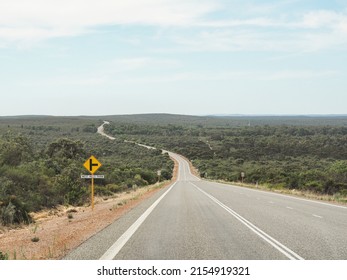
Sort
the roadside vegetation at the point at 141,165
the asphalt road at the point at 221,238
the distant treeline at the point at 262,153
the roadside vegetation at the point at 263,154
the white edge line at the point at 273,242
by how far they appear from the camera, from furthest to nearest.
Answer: the distant treeline at the point at 262,153, the roadside vegetation at the point at 263,154, the roadside vegetation at the point at 141,165, the asphalt road at the point at 221,238, the white edge line at the point at 273,242

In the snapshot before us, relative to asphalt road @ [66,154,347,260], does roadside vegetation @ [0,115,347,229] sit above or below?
below

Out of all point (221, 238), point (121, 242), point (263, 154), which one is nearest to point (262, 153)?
point (263, 154)

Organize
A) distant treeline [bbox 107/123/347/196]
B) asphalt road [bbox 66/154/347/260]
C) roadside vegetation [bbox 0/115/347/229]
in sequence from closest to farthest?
asphalt road [bbox 66/154/347/260]
roadside vegetation [bbox 0/115/347/229]
distant treeline [bbox 107/123/347/196]

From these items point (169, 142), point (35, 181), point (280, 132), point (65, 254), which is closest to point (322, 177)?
point (35, 181)

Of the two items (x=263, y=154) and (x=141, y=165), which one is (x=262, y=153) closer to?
(x=263, y=154)

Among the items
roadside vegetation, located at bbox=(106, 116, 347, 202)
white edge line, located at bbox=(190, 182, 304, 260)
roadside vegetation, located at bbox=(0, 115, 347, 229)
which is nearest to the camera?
white edge line, located at bbox=(190, 182, 304, 260)

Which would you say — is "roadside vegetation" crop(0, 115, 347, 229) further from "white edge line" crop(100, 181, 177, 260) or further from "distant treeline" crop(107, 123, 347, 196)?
"white edge line" crop(100, 181, 177, 260)

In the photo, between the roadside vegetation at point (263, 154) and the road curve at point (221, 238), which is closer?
the road curve at point (221, 238)

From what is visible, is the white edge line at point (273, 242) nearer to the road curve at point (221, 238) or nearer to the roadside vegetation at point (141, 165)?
the road curve at point (221, 238)

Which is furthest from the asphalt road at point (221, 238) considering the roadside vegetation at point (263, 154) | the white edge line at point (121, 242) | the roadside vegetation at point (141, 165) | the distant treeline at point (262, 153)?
the distant treeline at point (262, 153)

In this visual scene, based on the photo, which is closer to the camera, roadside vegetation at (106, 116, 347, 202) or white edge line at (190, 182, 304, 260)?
white edge line at (190, 182, 304, 260)

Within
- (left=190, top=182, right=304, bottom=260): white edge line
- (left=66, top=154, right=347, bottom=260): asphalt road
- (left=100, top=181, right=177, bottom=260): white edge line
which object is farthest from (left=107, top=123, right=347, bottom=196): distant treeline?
(left=100, top=181, right=177, bottom=260): white edge line

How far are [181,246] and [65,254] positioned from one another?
2.37 m

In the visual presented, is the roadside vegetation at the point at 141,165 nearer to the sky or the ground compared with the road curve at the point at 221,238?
nearer to the ground
